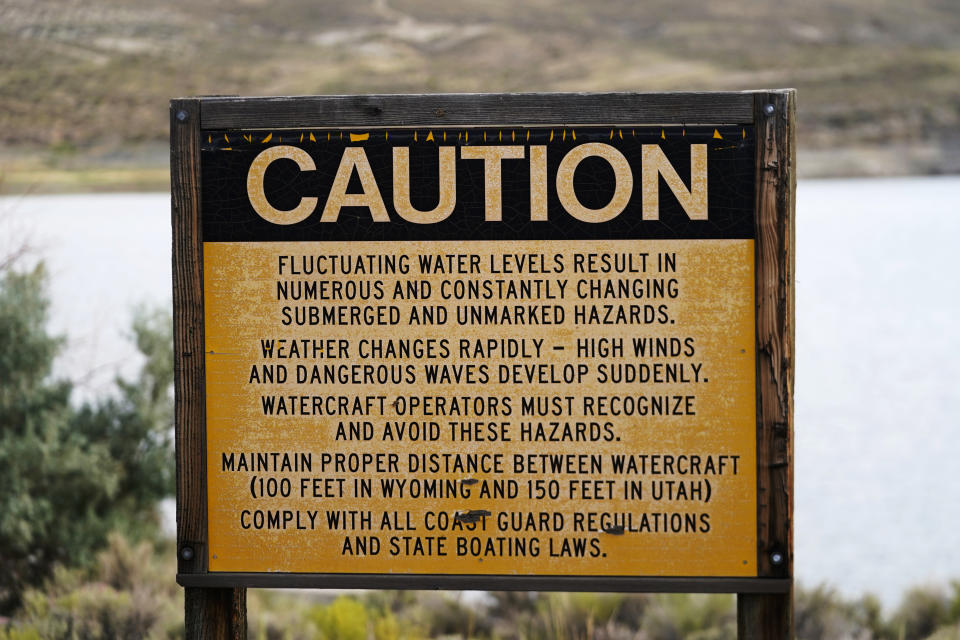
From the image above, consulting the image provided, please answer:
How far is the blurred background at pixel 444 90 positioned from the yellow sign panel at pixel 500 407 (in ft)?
7.73

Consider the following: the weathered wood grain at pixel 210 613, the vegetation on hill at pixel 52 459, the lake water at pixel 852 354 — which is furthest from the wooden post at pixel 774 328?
the vegetation on hill at pixel 52 459

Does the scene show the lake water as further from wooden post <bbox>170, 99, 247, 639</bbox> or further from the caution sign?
the caution sign

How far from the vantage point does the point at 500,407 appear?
9.52 feet

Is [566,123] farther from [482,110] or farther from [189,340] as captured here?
[189,340]

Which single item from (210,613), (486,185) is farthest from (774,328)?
(210,613)

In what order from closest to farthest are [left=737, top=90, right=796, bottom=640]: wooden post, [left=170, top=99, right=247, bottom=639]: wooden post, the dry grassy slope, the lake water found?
[left=737, top=90, right=796, bottom=640]: wooden post → [left=170, top=99, right=247, bottom=639]: wooden post → the lake water → the dry grassy slope

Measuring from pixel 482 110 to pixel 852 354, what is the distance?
19.9m

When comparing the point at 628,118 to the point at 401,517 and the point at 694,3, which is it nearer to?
the point at 401,517

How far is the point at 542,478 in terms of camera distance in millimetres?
2896

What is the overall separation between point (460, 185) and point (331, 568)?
114 centimetres

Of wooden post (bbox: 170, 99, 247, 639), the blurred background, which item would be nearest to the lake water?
the blurred background

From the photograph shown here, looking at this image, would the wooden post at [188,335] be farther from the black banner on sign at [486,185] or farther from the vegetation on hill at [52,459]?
the vegetation on hill at [52,459]

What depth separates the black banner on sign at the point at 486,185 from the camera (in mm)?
2875

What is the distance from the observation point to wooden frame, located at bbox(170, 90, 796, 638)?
286 centimetres
